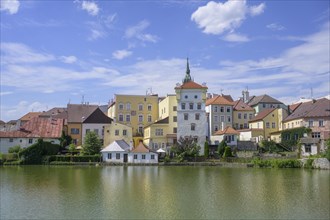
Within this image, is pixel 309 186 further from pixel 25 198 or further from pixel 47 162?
pixel 47 162

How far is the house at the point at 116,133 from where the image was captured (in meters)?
61.6

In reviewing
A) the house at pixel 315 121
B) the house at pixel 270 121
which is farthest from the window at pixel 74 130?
the house at pixel 315 121

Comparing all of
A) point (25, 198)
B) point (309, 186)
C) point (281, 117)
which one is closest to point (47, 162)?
point (25, 198)

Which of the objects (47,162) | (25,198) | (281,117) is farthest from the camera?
(281,117)

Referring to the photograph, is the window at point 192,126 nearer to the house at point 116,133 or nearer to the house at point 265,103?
the house at point 116,133

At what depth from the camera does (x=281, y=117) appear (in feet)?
220

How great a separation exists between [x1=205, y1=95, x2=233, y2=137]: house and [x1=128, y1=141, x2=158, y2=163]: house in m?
16.5

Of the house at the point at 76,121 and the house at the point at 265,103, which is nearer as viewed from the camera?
the house at the point at 76,121

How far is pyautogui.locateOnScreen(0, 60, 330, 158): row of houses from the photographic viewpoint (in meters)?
57.9

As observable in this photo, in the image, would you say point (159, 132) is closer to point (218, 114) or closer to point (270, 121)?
point (218, 114)

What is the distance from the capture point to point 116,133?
61969 millimetres

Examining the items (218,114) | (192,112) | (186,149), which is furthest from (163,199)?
(218,114)

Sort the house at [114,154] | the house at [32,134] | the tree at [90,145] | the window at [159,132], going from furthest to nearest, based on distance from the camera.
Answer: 1. the window at [159,132]
2. the house at [32,134]
3. the tree at [90,145]
4. the house at [114,154]

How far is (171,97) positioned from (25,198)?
44173 mm
